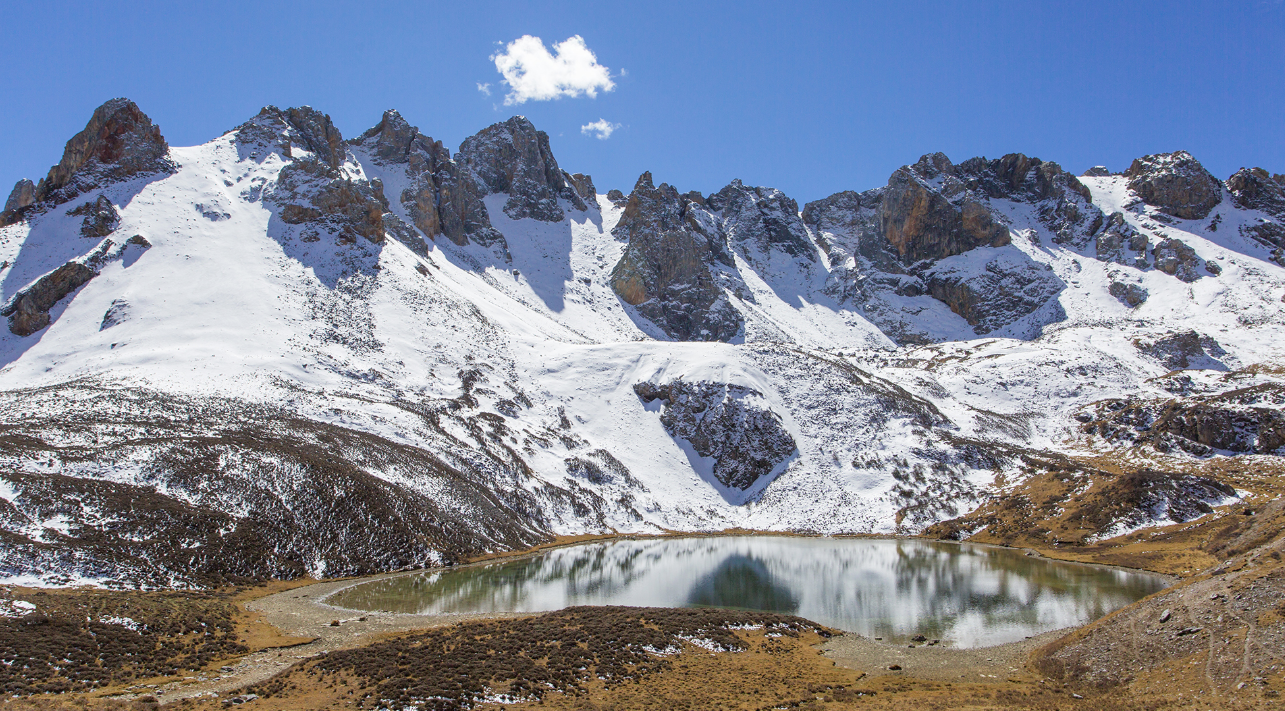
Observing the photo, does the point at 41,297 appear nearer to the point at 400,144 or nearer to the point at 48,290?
the point at 48,290

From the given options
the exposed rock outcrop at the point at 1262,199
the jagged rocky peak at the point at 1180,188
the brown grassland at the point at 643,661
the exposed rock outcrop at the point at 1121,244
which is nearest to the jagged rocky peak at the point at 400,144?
the brown grassland at the point at 643,661

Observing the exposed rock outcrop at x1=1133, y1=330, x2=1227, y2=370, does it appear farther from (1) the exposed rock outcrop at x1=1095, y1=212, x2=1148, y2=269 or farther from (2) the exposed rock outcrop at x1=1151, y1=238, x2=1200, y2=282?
(1) the exposed rock outcrop at x1=1095, y1=212, x2=1148, y2=269

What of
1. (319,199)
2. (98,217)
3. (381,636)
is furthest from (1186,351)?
(98,217)

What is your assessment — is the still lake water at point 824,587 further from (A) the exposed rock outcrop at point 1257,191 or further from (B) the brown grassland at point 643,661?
(A) the exposed rock outcrop at point 1257,191

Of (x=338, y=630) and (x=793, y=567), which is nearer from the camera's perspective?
(x=338, y=630)

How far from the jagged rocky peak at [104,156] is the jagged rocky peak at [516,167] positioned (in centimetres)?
7677

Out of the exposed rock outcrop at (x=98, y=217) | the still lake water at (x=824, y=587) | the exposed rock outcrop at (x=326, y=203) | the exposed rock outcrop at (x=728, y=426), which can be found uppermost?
the exposed rock outcrop at (x=326, y=203)

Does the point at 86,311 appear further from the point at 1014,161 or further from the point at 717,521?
the point at 1014,161

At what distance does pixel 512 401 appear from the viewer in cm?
7975

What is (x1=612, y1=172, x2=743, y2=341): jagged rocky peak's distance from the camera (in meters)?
146

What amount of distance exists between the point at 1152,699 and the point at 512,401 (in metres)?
69.4

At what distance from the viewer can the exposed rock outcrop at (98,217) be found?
87062 mm

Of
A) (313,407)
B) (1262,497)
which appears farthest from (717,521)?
(1262,497)

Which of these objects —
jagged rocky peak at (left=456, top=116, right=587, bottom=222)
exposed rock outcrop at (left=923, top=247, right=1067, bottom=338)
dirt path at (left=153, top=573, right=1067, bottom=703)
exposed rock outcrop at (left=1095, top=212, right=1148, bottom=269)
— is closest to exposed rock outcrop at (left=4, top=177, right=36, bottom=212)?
jagged rocky peak at (left=456, top=116, right=587, bottom=222)
